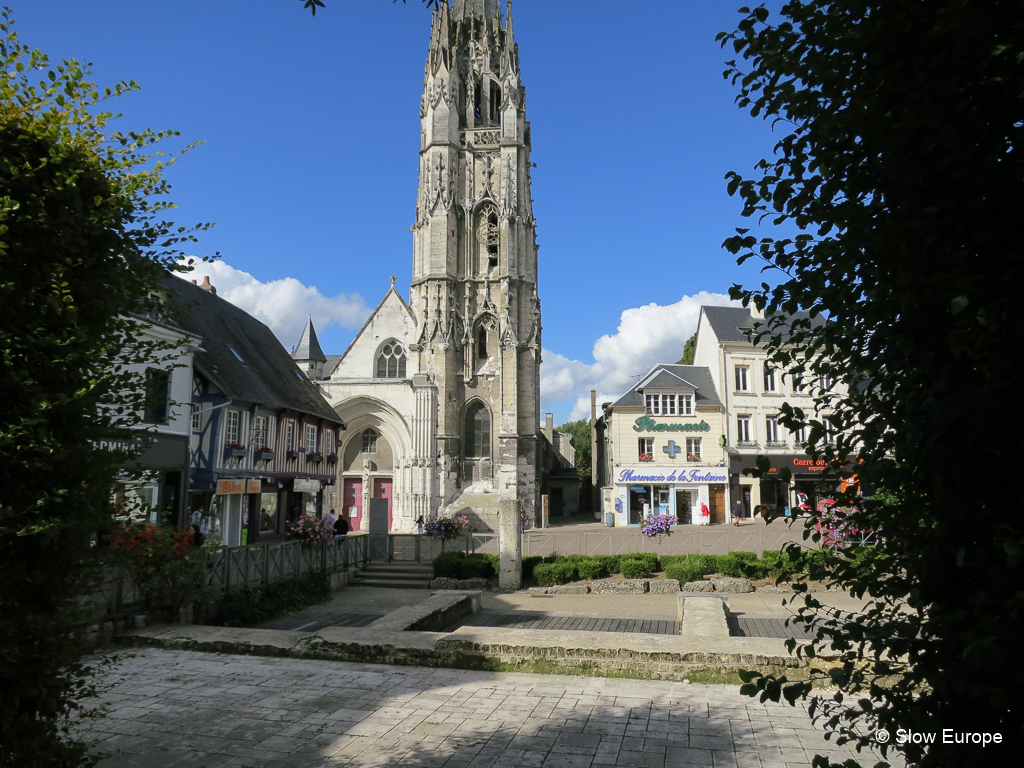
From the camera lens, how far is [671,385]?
33938 millimetres

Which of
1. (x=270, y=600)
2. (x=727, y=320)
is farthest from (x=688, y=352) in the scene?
(x=270, y=600)

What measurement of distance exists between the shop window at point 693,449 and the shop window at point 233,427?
21.7 m

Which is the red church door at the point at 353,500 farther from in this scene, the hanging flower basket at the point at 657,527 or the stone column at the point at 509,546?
the stone column at the point at 509,546

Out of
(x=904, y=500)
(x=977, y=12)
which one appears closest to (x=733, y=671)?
(x=904, y=500)

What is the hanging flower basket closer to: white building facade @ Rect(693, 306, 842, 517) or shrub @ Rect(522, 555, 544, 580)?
shrub @ Rect(522, 555, 544, 580)

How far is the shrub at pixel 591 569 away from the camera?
54.6 ft

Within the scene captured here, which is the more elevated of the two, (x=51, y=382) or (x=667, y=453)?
(x=667, y=453)

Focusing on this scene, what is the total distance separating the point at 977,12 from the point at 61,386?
4476 millimetres

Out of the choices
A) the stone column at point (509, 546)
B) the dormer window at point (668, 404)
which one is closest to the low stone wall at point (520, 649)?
the stone column at point (509, 546)

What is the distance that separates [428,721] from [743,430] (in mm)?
30033

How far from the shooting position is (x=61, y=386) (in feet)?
12.4

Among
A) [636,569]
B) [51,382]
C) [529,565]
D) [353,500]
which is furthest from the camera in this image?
[353,500]

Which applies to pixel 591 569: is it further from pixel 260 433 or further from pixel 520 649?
pixel 260 433

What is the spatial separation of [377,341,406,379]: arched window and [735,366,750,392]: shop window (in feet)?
56.1
